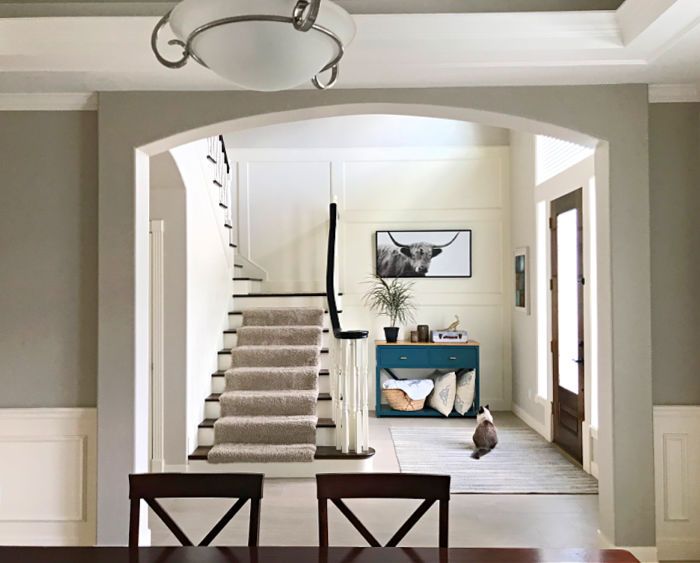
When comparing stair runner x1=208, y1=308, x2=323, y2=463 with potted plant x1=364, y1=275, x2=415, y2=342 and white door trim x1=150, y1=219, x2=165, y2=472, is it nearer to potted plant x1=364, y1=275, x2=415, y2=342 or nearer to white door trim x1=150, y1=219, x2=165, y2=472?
white door trim x1=150, y1=219, x2=165, y2=472

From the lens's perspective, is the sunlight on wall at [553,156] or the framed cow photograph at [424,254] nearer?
the sunlight on wall at [553,156]

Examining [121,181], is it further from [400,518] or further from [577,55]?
[400,518]

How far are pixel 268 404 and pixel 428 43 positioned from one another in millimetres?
3136

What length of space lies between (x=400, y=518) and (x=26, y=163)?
309 cm

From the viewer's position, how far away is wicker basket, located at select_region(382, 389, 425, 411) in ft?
21.3

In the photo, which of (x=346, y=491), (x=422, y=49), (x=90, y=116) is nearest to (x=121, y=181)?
(x=90, y=116)

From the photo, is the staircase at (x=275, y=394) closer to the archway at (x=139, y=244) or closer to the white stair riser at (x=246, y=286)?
the white stair riser at (x=246, y=286)

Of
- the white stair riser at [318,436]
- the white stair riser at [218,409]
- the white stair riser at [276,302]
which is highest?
the white stair riser at [276,302]

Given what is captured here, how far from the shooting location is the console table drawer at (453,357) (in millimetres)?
6570

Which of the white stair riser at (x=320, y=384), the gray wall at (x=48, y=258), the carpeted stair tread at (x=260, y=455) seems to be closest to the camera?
the gray wall at (x=48, y=258)

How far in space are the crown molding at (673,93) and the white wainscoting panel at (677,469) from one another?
5.48 ft

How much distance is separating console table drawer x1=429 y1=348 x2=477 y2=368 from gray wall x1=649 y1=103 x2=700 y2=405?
10.8 ft

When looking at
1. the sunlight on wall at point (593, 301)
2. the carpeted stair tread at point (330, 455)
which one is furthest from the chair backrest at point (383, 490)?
the sunlight on wall at point (593, 301)

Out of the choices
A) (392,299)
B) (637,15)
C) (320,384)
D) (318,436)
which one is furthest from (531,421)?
(637,15)
